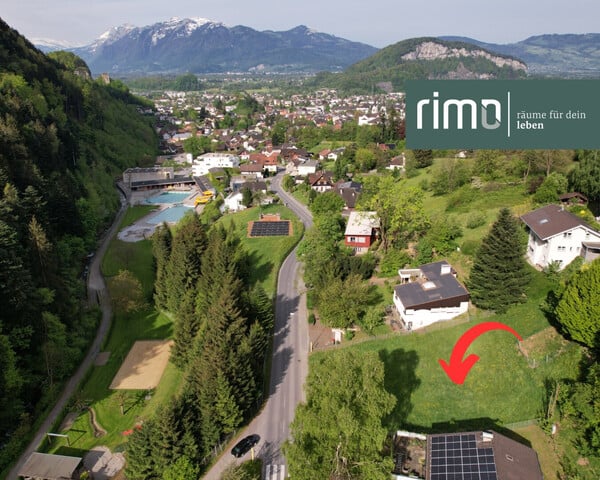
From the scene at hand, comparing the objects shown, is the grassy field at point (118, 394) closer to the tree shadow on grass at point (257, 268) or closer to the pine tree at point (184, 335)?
the pine tree at point (184, 335)

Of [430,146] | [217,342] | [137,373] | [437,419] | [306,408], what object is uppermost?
[430,146]

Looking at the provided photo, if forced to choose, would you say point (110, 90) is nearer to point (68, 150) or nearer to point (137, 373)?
point (68, 150)

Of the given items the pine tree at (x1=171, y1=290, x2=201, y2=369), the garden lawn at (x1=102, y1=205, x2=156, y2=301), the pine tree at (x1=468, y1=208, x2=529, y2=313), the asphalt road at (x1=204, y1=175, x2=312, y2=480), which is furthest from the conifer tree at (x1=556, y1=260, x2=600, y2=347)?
the garden lawn at (x1=102, y1=205, x2=156, y2=301)

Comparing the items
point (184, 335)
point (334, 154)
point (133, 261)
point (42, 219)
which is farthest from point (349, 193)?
point (334, 154)

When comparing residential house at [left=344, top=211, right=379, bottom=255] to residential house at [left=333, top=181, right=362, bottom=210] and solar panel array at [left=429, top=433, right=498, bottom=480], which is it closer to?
residential house at [left=333, top=181, right=362, bottom=210]

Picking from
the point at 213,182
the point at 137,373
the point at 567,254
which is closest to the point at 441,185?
the point at 567,254

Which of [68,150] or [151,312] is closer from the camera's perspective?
[151,312]
